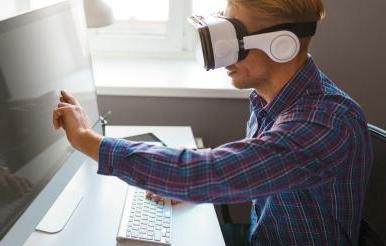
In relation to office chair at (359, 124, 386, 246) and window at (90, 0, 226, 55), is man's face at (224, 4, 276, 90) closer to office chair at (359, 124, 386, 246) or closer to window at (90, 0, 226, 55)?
office chair at (359, 124, 386, 246)

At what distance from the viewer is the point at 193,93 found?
5.50 ft

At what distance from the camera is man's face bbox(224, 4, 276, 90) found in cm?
91

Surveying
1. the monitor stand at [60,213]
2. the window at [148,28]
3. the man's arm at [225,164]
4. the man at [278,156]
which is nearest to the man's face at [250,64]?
the man at [278,156]

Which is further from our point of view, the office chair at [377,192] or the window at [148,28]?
the window at [148,28]

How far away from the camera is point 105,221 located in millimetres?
1032

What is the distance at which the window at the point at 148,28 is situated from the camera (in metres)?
1.88

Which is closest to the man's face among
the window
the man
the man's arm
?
the man

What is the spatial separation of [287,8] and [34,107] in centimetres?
Result: 58

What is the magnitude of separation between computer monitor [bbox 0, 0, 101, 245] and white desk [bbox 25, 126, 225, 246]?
9cm

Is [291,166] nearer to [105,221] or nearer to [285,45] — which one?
[285,45]

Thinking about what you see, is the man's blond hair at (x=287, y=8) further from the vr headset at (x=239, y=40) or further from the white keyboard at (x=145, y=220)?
the white keyboard at (x=145, y=220)

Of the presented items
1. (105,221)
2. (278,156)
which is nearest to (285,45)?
(278,156)

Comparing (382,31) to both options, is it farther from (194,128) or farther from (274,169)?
(274,169)

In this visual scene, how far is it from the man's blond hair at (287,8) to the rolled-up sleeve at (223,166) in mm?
272
